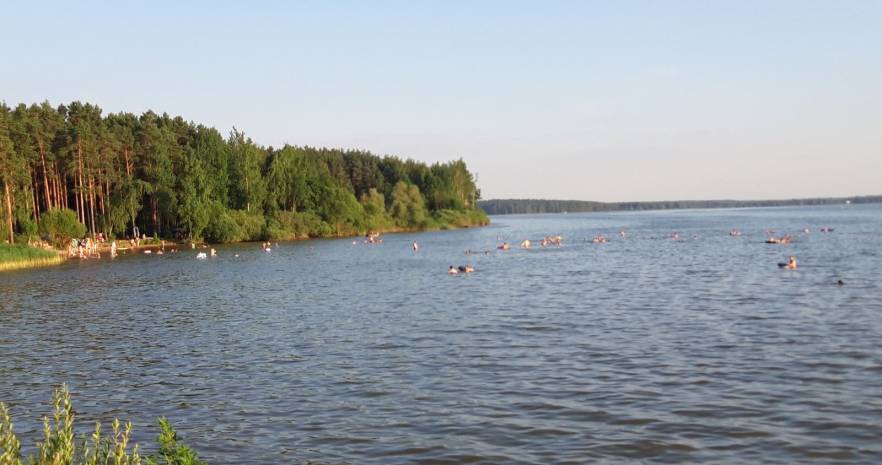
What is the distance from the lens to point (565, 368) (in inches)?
803

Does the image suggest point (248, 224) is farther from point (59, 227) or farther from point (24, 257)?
point (24, 257)

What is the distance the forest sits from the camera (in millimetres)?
80938

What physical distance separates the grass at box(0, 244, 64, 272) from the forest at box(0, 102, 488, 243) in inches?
240

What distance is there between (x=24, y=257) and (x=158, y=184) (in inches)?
1374

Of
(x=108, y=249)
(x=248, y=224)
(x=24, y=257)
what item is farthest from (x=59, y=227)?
(x=248, y=224)

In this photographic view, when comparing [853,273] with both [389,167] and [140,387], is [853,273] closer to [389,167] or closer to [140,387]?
[140,387]

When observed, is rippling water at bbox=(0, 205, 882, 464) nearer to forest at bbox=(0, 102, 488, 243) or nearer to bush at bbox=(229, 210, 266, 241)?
forest at bbox=(0, 102, 488, 243)

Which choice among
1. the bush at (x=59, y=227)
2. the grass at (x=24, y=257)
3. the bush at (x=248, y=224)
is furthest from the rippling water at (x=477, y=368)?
the bush at (x=248, y=224)

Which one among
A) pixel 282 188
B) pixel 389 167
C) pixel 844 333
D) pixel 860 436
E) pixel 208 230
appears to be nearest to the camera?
pixel 860 436

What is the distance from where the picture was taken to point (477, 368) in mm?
20734

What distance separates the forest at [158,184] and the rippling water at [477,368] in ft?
143

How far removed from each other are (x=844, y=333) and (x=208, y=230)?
3605 inches

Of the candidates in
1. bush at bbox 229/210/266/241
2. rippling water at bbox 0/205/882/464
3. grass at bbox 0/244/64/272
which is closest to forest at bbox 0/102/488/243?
bush at bbox 229/210/266/241

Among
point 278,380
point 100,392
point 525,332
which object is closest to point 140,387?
point 100,392
